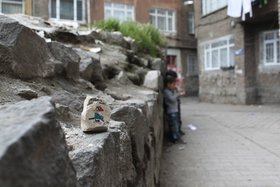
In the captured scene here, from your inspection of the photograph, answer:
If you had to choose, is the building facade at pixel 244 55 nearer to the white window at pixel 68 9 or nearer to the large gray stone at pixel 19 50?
the white window at pixel 68 9

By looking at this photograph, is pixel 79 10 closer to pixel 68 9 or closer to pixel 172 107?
pixel 68 9

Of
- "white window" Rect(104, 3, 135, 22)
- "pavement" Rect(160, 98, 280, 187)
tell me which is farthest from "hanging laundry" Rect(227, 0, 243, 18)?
"white window" Rect(104, 3, 135, 22)

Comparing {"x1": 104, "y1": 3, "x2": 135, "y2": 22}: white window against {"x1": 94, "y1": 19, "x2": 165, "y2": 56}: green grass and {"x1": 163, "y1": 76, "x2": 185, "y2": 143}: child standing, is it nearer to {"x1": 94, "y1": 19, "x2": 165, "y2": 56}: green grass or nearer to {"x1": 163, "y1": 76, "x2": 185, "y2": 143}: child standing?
{"x1": 94, "y1": 19, "x2": 165, "y2": 56}: green grass

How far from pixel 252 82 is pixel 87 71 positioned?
15608 mm

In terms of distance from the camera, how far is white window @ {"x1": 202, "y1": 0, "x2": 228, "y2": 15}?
66.2 ft

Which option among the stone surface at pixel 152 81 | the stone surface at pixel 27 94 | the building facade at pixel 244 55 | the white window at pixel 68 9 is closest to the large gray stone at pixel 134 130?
the stone surface at pixel 27 94

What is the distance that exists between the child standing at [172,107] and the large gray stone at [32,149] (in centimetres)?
719

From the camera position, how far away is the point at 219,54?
20.8 metres

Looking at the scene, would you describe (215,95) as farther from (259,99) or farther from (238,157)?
(238,157)

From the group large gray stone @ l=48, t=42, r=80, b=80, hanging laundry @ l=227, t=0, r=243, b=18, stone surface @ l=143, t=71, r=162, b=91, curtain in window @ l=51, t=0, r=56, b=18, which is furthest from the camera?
curtain in window @ l=51, t=0, r=56, b=18

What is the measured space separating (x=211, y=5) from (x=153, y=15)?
6970 mm

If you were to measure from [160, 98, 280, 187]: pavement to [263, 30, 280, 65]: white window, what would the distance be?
776 centimetres

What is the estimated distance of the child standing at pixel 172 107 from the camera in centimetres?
830

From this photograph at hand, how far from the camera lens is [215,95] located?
20859 mm
